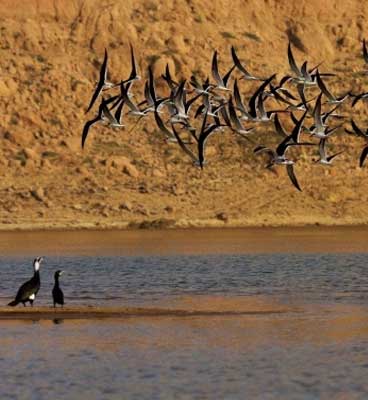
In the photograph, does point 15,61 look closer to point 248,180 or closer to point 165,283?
point 248,180

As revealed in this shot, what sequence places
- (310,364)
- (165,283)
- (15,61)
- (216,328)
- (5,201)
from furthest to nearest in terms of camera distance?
(15,61) → (5,201) → (165,283) → (216,328) → (310,364)

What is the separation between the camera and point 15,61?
86.4 meters

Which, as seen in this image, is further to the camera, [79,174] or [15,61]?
[15,61]

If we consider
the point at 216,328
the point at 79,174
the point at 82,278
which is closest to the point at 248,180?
the point at 79,174

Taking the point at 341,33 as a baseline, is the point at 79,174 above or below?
below

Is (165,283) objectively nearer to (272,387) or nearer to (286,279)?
(286,279)

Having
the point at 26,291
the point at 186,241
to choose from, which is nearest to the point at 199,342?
the point at 26,291

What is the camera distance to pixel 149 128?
85062 mm

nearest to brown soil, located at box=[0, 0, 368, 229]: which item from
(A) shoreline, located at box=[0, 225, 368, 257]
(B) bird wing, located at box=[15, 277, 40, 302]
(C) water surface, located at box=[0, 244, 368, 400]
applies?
(A) shoreline, located at box=[0, 225, 368, 257]

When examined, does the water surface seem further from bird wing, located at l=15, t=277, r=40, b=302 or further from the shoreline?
the shoreline

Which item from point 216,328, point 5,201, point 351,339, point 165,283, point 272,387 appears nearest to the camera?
point 272,387

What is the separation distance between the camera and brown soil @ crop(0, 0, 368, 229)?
250 feet

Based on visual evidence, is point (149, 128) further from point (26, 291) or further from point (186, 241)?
point (26, 291)

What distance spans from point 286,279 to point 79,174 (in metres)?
32.9
